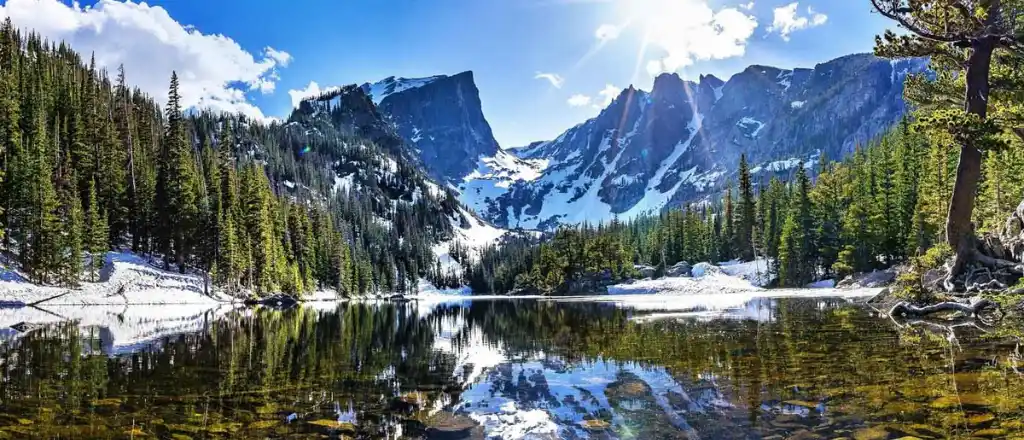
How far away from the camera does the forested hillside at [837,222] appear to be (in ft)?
148

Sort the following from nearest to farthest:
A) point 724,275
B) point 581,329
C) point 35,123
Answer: point 581,329 → point 35,123 → point 724,275

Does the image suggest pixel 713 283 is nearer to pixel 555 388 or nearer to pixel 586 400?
pixel 555 388

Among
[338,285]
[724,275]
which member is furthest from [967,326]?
[338,285]

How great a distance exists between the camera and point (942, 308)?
73.7ft

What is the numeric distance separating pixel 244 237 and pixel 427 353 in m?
66.0

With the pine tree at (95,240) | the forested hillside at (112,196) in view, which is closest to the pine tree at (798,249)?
the forested hillside at (112,196)

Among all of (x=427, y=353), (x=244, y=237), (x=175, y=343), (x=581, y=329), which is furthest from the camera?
(x=244, y=237)

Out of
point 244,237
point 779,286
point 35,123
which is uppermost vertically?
point 35,123

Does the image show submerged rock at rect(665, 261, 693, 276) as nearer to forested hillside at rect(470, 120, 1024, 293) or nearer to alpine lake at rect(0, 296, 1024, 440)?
forested hillside at rect(470, 120, 1024, 293)

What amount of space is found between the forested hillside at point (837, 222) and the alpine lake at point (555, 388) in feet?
33.5

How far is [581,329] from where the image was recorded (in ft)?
94.8

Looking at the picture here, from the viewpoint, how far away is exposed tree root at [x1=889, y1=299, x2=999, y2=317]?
67.3 feet

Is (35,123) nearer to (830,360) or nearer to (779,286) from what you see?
(830,360)

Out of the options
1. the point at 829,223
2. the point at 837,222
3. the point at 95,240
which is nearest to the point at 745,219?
the point at 837,222
